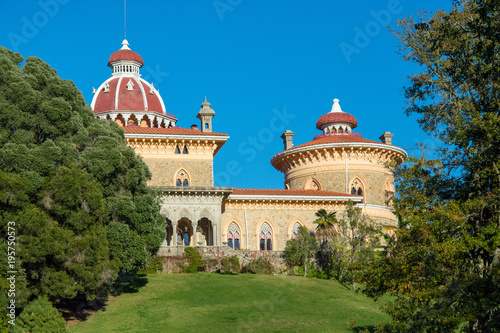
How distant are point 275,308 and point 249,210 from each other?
16.7 meters

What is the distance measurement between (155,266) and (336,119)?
26897mm

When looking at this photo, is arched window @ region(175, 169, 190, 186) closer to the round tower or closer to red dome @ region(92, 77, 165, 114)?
the round tower

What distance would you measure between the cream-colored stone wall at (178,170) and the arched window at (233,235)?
3.23 metres

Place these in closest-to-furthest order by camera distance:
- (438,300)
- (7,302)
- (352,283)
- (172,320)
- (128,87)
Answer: (438,300) → (7,302) → (172,320) → (352,283) → (128,87)

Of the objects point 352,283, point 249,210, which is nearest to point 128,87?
point 249,210

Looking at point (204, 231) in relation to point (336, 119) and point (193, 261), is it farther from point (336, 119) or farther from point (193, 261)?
point (336, 119)

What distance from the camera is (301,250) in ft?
132

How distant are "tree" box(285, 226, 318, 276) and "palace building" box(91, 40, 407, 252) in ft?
14.7

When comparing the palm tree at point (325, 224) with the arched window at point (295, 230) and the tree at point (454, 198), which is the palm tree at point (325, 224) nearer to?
the arched window at point (295, 230)

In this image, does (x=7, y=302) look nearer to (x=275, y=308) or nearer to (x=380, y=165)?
(x=275, y=308)

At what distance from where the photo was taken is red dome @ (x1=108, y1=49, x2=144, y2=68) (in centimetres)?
6650

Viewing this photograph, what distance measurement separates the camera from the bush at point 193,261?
3841 centimetres

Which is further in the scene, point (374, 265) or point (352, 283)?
point (352, 283)

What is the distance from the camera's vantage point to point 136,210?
3109 cm
